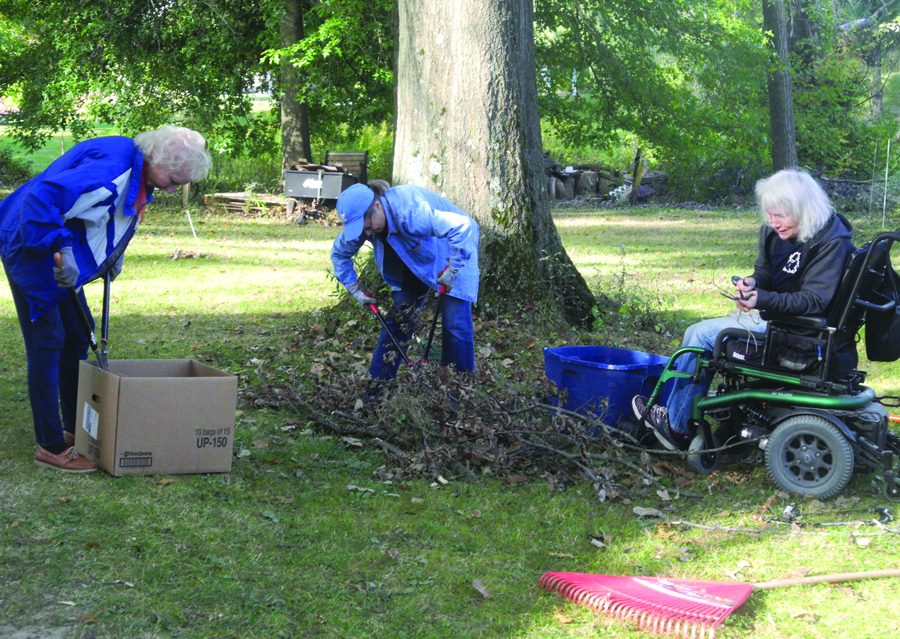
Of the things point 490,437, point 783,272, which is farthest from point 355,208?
point 783,272

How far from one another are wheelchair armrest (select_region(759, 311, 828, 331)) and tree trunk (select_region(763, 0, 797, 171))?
1541cm

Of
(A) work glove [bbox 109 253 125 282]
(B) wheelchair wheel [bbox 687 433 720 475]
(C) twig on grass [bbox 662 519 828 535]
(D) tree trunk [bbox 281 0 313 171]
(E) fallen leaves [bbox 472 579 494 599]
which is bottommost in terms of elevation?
(E) fallen leaves [bbox 472 579 494 599]

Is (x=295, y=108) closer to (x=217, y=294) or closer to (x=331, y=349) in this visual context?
(x=217, y=294)

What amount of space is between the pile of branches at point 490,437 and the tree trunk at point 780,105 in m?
15.2

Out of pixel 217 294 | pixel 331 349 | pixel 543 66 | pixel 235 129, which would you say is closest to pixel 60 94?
pixel 235 129

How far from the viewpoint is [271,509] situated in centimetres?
404

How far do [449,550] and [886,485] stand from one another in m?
2.07

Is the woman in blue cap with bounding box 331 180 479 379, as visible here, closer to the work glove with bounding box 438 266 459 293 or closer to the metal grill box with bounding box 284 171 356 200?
the work glove with bounding box 438 266 459 293

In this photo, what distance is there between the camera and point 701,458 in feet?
15.4

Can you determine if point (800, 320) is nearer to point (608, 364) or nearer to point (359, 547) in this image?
point (608, 364)

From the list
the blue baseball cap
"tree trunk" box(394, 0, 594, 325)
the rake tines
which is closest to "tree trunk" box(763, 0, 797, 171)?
"tree trunk" box(394, 0, 594, 325)

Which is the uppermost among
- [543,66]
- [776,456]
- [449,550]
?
[543,66]

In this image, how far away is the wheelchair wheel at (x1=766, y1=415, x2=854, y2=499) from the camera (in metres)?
4.12

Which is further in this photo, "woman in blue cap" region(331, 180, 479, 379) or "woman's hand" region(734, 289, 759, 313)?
"woman in blue cap" region(331, 180, 479, 379)
